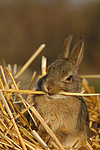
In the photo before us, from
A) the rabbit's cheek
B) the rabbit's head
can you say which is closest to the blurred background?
the rabbit's head

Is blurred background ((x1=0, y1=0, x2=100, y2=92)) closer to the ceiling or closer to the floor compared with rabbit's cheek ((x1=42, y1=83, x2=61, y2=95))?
closer to the ceiling

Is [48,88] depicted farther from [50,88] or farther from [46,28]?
[46,28]

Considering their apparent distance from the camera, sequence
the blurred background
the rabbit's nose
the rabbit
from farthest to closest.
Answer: the blurred background < the rabbit < the rabbit's nose

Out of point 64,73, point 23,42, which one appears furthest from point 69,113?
point 23,42

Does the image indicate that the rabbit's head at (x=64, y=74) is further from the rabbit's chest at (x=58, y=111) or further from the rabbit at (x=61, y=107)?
the rabbit's chest at (x=58, y=111)

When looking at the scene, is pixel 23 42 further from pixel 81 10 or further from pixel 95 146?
pixel 95 146

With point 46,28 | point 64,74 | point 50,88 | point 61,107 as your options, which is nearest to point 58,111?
point 61,107

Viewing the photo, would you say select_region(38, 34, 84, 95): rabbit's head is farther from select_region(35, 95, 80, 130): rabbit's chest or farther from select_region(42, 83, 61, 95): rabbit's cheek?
select_region(35, 95, 80, 130): rabbit's chest

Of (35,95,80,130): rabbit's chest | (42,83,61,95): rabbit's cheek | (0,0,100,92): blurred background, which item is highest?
(0,0,100,92): blurred background
